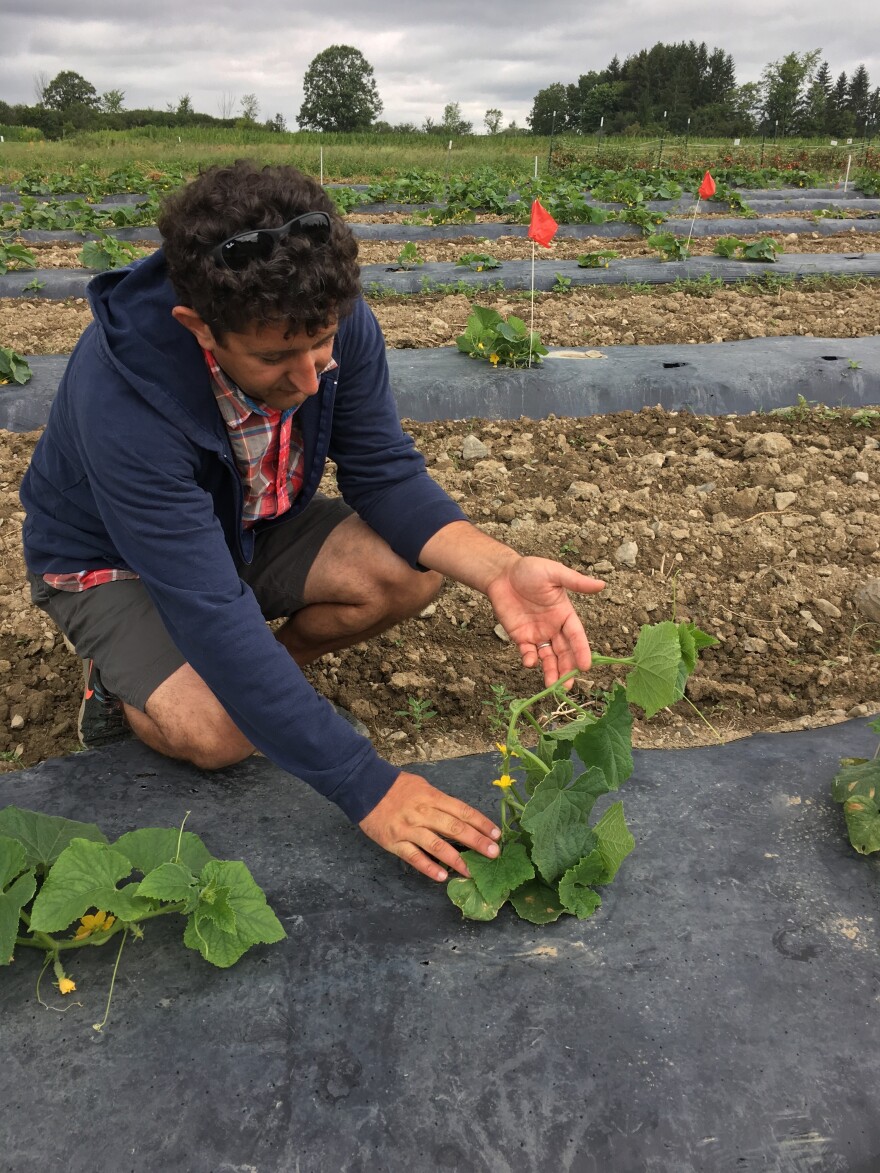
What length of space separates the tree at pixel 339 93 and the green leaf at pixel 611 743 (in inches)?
1990

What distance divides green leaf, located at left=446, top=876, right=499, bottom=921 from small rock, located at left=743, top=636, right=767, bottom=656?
4.68ft

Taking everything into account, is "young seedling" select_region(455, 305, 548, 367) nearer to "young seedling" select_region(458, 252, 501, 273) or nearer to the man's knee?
"young seedling" select_region(458, 252, 501, 273)

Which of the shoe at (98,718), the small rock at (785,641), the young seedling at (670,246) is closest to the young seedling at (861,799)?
the small rock at (785,641)

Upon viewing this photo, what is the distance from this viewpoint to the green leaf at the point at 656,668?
1.48 meters

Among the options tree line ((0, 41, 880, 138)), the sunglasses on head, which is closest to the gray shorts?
the sunglasses on head

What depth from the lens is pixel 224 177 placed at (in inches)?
57.0

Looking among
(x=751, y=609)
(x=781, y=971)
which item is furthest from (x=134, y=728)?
(x=751, y=609)

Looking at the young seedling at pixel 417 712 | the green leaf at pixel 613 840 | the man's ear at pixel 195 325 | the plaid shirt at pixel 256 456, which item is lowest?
the young seedling at pixel 417 712

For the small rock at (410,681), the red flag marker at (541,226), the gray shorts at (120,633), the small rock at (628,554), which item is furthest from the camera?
the red flag marker at (541,226)

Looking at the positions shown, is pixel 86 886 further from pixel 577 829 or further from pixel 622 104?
pixel 622 104

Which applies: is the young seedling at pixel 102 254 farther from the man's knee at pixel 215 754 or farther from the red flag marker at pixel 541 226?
the man's knee at pixel 215 754

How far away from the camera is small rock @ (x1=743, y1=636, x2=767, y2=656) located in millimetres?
2643

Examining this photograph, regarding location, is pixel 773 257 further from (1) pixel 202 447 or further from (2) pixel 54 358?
(1) pixel 202 447

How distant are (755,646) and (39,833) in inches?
75.5
